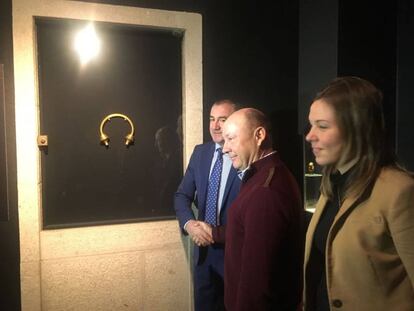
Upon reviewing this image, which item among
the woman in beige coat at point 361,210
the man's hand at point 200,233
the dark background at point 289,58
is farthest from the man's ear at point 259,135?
the dark background at point 289,58

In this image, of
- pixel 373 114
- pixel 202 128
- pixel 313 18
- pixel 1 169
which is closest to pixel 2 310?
pixel 1 169

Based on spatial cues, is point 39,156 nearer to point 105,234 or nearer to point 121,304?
point 105,234

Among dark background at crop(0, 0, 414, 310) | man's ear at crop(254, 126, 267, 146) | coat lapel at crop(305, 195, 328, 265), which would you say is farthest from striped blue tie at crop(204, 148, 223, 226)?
coat lapel at crop(305, 195, 328, 265)

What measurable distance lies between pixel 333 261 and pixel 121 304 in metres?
1.92

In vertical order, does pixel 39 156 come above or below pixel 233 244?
above

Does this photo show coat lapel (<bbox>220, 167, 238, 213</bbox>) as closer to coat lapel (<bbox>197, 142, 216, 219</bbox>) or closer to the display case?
coat lapel (<bbox>197, 142, 216, 219</bbox>)

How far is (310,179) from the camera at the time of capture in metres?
2.93

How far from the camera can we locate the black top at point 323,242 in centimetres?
141

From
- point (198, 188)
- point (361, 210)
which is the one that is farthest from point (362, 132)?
point (198, 188)

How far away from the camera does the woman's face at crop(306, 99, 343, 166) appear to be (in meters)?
1.32

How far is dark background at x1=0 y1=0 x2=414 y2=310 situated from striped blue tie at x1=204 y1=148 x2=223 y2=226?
0.46 m

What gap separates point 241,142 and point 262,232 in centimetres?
51

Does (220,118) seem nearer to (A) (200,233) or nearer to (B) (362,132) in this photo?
(A) (200,233)

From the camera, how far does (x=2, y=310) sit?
241 cm
